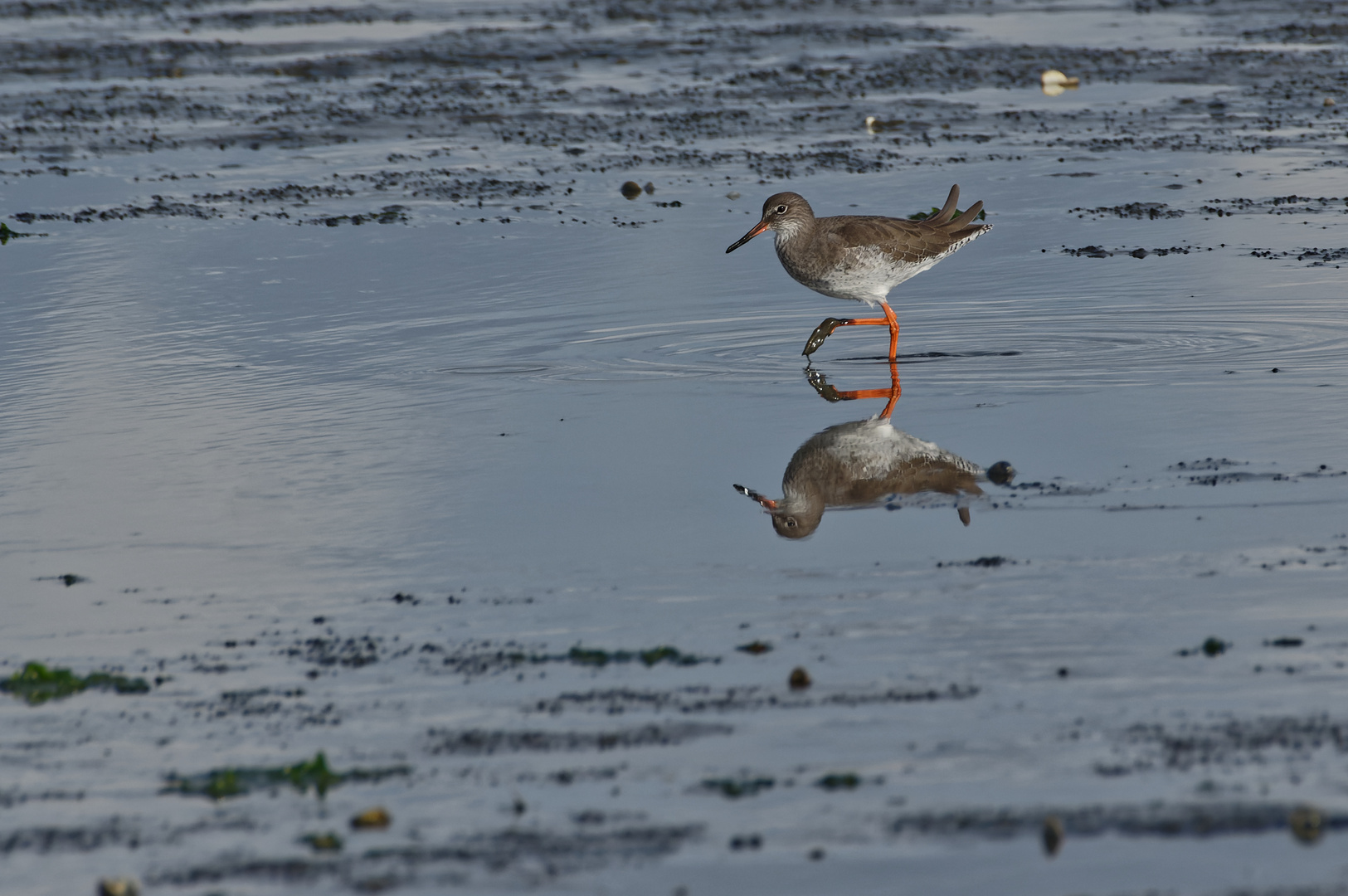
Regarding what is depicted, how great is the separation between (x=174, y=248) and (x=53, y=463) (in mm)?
6342

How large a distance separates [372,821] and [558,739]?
761mm

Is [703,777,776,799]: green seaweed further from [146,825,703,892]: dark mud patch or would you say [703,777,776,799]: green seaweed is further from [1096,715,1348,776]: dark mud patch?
[1096,715,1348,776]: dark mud patch

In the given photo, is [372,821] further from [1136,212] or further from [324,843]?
[1136,212]

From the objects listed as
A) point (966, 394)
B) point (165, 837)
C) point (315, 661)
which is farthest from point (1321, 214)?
point (165, 837)

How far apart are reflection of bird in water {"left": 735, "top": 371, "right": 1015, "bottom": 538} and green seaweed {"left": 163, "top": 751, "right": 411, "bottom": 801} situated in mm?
2854

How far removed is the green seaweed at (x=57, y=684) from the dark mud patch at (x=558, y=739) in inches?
54.4

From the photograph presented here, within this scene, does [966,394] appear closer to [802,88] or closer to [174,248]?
[174,248]

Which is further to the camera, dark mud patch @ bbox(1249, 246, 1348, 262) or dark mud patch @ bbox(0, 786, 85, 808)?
dark mud patch @ bbox(1249, 246, 1348, 262)

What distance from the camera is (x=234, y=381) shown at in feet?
33.7

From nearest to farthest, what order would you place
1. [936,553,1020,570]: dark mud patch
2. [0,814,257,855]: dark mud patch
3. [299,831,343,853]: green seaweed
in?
1. [299,831,343,853]: green seaweed
2. [0,814,257,855]: dark mud patch
3. [936,553,1020,570]: dark mud patch

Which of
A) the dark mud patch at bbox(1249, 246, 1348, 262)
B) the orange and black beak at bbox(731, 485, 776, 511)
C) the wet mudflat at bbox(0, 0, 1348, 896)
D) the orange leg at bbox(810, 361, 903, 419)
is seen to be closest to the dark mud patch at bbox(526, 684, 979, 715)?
the wet mudflat at bbox(0, 0, 1348, 896)

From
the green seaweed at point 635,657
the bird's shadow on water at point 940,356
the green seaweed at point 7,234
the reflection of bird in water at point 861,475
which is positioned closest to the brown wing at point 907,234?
the bird's shadow on water at point 940,356

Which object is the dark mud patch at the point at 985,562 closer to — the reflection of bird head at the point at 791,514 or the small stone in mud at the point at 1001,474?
the reflection of bird head at the point at 791,514

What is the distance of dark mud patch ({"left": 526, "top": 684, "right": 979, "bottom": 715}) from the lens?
5.40 m
